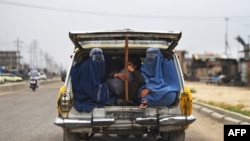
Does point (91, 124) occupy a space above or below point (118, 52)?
below

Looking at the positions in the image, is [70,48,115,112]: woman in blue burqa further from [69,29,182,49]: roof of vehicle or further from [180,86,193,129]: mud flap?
[180,86,193,129]: mud flap

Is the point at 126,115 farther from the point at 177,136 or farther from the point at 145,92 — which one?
the point at 177,136

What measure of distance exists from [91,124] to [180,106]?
142 centimetres

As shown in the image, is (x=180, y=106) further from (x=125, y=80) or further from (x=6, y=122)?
(x=6, y=122)

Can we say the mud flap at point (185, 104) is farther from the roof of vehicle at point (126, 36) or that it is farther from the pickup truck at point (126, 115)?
the roof of vehicle at point (126, 36)

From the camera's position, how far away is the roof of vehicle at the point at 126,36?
7.20 metres

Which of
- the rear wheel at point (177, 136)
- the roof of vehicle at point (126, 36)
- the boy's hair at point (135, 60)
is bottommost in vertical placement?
the rear wheel at point (177, 136)

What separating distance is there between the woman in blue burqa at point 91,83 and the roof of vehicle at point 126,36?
10.6 inches

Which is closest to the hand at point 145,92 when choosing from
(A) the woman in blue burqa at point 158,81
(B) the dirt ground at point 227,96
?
(A) the woman in blue burqa at point 158,81

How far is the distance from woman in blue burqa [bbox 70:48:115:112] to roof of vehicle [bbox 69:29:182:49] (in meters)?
0.27

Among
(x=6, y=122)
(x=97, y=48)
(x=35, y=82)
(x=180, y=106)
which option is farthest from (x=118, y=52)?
(x=35, y=82)

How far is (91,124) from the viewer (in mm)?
6848

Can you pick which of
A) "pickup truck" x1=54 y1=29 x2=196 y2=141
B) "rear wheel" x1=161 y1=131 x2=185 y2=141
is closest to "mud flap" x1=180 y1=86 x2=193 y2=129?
"pickup truck" x1=54 y1=29 x2=196 y2=141

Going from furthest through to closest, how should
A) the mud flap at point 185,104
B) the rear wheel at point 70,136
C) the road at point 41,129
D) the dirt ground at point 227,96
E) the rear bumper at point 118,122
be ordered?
1. the dirt ground at point 227,96
2. the road at point 41,129
3. the rear wheel at point 70,136
4. the mud flap at point 185,104
5. the rear bumper at point 118,122
